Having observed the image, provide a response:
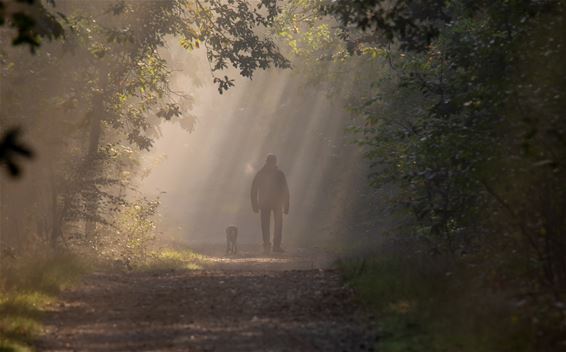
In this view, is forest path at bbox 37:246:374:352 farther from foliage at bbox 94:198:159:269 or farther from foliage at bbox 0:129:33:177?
foliage at bbox 94:198:159:269

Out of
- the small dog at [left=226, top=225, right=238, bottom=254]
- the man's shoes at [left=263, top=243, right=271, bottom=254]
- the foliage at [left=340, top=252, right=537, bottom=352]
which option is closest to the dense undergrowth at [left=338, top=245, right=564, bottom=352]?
the foliage at [left=340, top=252, right=537, bottom=352]

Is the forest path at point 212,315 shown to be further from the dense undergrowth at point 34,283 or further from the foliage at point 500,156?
the foliage at point 500,156

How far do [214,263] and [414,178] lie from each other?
845 centimetres

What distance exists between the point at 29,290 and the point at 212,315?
2465 millimetres

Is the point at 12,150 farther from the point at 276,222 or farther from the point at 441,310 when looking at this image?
the point at 276,222

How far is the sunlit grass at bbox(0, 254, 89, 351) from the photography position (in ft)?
24.7

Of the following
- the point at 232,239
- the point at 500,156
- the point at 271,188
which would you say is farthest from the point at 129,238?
the point at 500,156

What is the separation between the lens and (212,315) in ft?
29.2

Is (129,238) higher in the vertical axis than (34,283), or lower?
higher

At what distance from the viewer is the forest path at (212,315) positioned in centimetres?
731

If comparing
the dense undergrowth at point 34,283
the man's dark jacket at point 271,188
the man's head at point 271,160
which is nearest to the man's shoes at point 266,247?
the man's dark jacket at point 271,188

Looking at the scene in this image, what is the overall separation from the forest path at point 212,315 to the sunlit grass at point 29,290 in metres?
0.17

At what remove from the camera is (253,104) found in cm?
4606

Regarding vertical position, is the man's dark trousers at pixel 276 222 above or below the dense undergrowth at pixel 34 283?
above
